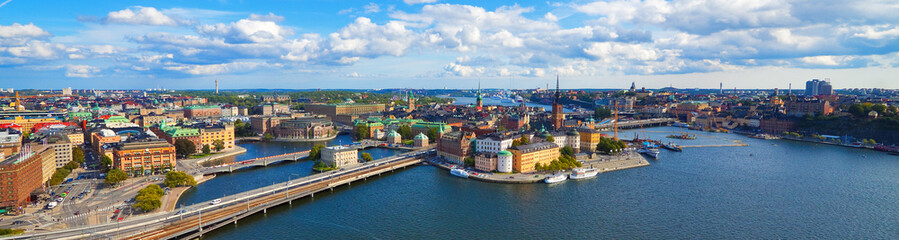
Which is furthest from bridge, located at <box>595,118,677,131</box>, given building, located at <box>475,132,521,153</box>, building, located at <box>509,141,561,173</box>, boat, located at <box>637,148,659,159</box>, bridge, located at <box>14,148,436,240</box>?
bridge, located at <box>14,148,436,240</box>

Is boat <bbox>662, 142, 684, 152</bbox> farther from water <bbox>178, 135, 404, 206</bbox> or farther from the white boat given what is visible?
water <bbox>178, 135, 404, 206</bbox>

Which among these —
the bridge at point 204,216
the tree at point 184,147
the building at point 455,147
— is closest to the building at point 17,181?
the bridge at point 204,216

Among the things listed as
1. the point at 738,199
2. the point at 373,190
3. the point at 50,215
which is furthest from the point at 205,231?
the point at 738,199

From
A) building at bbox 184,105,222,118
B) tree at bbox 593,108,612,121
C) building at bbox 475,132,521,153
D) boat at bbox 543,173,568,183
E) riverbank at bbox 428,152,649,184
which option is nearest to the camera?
boat at bbox 543,173,568,183

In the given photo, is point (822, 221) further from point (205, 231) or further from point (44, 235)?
point (44, 235)

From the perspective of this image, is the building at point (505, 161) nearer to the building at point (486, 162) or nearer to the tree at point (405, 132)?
the building at point (486, 162)

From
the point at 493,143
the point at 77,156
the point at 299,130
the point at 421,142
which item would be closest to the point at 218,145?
the point at 77,156
